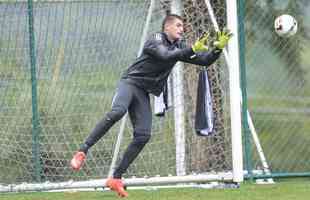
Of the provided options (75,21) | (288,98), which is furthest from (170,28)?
(288,98)

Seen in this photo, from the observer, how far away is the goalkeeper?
31.2 feet

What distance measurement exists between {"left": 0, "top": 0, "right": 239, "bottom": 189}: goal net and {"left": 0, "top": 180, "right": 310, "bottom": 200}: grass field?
67 cm

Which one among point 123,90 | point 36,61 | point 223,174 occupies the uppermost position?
point 36,61

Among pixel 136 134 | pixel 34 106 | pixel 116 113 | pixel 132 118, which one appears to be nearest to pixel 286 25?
pixel 132 118

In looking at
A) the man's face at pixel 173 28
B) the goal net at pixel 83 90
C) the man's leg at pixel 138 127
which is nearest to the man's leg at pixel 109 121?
the man's leg at pixel 138 127

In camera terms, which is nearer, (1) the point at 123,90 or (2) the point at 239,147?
(1) the point at 123,90

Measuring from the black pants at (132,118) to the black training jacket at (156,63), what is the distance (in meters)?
0.09

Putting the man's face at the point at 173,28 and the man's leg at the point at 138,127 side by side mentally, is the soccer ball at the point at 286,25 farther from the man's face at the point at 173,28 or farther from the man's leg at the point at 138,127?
the man's leg at the point at 138,127

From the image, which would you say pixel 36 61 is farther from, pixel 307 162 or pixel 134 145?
pixel 307 162

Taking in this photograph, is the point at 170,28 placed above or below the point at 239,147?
above

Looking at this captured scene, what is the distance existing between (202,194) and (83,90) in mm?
1993

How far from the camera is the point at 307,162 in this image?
12.0 m

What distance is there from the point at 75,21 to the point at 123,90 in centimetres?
151

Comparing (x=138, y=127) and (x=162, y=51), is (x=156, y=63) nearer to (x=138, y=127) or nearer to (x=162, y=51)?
(x=162, y=51)
